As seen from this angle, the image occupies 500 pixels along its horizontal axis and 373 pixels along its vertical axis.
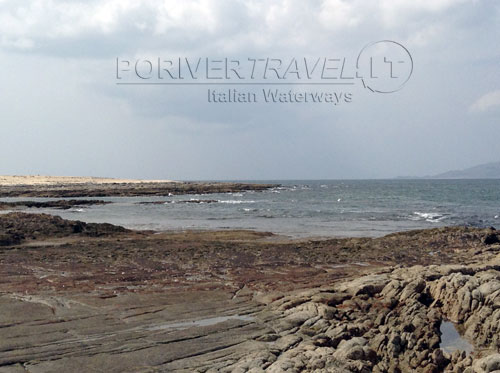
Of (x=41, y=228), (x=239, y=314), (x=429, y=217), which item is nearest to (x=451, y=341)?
(x=239, y=314)

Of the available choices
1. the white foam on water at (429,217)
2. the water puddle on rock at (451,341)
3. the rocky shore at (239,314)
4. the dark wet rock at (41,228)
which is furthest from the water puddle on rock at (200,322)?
the white foam on water at (429,217)

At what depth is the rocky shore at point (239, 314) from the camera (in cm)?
904

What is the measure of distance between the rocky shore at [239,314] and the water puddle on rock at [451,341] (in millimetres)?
180

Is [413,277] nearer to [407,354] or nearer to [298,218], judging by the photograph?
[407,354]

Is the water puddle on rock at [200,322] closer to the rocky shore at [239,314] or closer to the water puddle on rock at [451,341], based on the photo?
the rocky shore at [239,314]

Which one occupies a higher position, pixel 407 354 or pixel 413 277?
pixel 413 277

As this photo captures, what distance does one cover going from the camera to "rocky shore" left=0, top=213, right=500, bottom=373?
9039 mm

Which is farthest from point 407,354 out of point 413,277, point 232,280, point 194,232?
point 194,232

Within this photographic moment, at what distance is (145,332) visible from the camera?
10406mm

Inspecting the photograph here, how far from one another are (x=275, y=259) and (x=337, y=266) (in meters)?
3.05

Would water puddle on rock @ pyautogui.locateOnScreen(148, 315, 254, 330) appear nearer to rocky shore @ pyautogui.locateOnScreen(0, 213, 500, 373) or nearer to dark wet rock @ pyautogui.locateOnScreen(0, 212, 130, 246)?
rocky shore @ pyautogui.locateOnScreen(0, 213, 500, 373)

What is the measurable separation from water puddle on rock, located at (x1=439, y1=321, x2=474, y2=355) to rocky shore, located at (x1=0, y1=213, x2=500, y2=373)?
180mm

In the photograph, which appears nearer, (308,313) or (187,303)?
(308,313)

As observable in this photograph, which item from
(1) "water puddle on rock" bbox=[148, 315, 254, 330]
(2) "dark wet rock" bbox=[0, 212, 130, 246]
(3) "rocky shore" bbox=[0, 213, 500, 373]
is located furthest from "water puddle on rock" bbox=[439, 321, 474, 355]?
(2) "dark wet rock" bbox=[0, 212, 130, 246]
